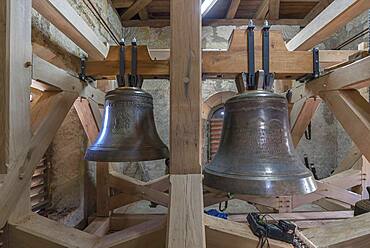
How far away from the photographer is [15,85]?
2.64 feet

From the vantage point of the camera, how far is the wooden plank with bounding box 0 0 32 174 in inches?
30.4

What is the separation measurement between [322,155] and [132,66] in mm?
3691

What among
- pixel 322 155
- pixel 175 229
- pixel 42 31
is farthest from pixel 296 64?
pixel 322 155

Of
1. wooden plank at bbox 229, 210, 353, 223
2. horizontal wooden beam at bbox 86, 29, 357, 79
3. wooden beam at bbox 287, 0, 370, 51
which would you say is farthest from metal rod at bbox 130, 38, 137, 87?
wooden plank at bbox 229, 210, 353, 223

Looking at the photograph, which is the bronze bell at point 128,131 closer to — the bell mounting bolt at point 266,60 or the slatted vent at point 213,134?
the bell mounting bolt at point 266,60

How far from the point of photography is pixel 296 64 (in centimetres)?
132

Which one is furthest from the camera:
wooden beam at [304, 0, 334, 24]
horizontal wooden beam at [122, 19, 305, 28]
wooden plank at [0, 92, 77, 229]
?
horizontal wooden beam at [122, 19, 305, 28]

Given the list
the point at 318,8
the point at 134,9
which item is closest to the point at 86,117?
the point at 134,9

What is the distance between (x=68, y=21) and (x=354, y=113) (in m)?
1.32

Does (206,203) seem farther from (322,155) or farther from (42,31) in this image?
(322,155)

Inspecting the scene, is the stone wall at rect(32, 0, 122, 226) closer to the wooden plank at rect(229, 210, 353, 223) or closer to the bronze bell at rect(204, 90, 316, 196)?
the wooden plank at rect(229, 210, 353, 223)

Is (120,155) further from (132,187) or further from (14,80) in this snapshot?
(132,187)

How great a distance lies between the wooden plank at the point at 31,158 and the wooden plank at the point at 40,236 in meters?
0.05

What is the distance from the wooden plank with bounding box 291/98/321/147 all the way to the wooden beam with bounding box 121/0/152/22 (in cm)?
234
